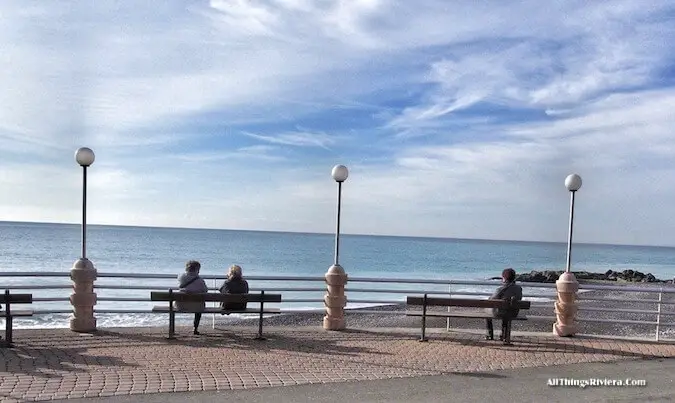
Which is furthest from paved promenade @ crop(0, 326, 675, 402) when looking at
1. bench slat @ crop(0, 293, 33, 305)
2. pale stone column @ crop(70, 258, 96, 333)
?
bench slat @ crop(0, 293, 33, 305)

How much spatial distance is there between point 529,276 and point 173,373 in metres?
45.8

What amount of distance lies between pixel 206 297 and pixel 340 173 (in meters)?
3.22

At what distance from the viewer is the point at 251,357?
8195 mm

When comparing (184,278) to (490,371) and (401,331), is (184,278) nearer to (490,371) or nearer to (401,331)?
(401,331)

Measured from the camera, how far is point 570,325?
419 inches

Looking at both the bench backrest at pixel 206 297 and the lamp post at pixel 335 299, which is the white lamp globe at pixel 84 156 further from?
the lamp post at pixel 335 299

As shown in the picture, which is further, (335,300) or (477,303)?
(335,300)

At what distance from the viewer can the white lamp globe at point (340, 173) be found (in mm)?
10906

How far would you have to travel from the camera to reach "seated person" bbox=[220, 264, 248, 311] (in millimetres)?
9734

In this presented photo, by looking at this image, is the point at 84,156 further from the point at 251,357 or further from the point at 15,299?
the point at 251,357

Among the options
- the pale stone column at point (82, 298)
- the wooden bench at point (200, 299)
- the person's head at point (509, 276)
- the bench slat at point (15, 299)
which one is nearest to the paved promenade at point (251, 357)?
the pale stone column at point (82, 298)

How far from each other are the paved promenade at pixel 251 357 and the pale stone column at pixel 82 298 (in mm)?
198

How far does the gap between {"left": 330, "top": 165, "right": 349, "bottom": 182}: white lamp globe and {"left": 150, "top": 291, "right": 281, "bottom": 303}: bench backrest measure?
8.19 ft

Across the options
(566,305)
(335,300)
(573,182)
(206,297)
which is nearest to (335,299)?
(335,300)
